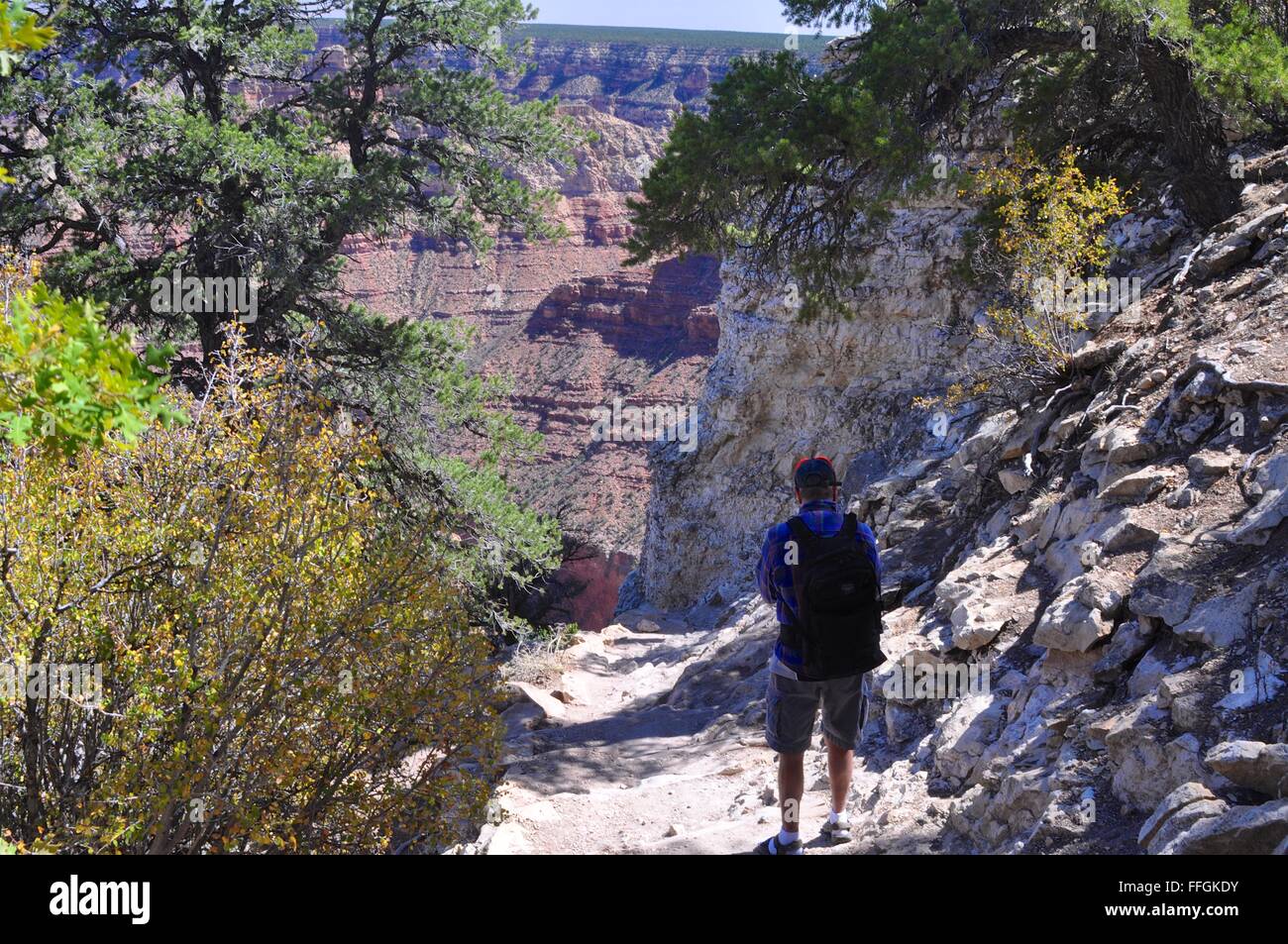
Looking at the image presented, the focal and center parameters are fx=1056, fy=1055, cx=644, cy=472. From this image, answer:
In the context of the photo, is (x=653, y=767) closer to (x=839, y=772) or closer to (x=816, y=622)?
(x=839, y=772)

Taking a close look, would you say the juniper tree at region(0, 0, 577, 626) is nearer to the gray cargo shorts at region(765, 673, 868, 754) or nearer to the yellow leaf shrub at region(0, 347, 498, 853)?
the yellow leaf shrub at region(0, 347, 498, 853)

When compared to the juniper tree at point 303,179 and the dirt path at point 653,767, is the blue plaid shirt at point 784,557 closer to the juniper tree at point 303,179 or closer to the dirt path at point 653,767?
the dirt path at point 653,767

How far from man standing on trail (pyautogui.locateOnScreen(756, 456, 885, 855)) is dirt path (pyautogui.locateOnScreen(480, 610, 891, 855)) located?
0.64 meters

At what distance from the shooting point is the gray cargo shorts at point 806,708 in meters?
4.66

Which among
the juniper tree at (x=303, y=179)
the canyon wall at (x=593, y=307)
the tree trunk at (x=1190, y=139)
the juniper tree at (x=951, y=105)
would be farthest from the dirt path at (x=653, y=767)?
the canyon wall at (x=593, y=307)

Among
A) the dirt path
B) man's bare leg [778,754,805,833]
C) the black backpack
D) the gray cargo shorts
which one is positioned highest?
the black backpack

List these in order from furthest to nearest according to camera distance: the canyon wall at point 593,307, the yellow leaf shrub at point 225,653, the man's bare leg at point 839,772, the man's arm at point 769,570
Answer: the canyon wall at point 593,307 → the yellow leaf shrub at point 225,653 → the man's bare leg at point 839,772 → the man's arm at point 769,570

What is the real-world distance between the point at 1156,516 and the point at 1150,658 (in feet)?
3.82

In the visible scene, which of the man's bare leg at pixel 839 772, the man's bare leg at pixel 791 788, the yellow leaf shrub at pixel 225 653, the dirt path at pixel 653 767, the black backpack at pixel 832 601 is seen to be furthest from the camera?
the dirt path at pixel 653 767

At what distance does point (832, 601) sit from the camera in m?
4.42

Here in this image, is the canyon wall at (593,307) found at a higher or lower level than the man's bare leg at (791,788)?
higher

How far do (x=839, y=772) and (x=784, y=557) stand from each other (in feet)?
3.84

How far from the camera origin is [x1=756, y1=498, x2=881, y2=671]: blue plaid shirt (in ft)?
14.8

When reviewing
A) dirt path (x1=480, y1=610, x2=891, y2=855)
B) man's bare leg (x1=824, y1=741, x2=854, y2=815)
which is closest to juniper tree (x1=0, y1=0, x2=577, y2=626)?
dirt path (x1=480, y1=610, x2=891, y2=855)
